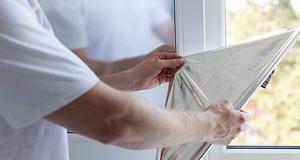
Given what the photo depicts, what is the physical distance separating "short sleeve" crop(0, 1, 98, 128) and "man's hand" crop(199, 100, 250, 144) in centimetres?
27

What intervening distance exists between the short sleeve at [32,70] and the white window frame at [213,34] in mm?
591

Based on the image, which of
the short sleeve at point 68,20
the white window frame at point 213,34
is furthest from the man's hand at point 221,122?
the short sleeve at point 68,20

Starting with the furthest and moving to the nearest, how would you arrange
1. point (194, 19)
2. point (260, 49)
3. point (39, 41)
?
point (194, 19) < point (260, 49) < point (39, 41)

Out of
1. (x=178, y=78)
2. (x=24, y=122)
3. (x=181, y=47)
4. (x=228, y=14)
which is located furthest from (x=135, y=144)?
(x=228, y=14)

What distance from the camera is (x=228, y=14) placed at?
1.22 meters

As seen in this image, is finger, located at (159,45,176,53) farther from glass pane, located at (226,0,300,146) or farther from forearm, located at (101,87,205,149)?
forearm, located at (101,87,205,149)

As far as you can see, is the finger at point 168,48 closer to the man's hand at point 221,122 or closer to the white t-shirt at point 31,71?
the man's hand at point 221,122

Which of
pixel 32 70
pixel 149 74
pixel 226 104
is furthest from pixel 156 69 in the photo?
pixel 32 70

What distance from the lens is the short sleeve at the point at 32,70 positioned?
2.01 ft

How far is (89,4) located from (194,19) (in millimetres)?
309

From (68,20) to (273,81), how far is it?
24.8 inches

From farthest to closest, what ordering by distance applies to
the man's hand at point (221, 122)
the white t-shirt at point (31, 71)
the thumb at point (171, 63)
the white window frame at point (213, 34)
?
the white window frame at point (213, 34)
the thumb at point (171, 63)
the man's hand at point (221, 122)
the white t-shirt at point (31, 71)

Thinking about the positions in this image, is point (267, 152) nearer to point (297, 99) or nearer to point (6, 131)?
point (297, 99)

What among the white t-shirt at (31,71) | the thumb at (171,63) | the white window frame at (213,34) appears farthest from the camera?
the white window frame at (213,34)
